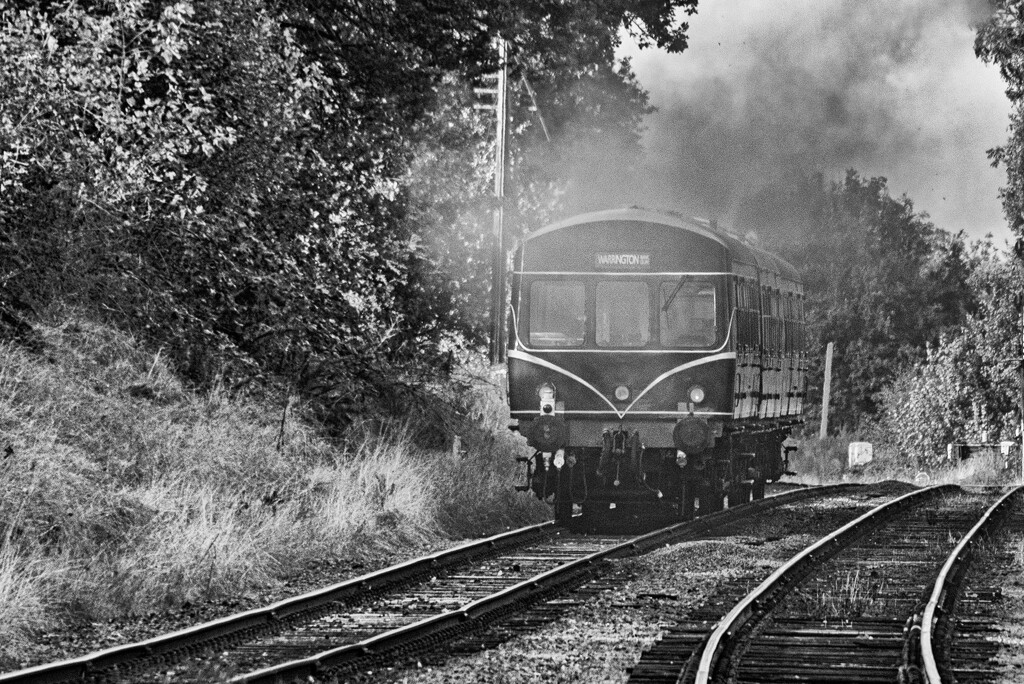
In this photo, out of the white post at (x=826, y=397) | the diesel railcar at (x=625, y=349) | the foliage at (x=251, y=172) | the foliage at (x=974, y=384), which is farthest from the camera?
the white post at (x=826, y=397)

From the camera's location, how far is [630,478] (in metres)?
17.8

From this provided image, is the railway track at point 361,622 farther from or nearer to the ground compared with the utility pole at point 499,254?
nearer to the ground

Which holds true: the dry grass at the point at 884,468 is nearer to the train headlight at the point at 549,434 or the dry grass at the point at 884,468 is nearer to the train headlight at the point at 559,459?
the train headlight at the point at 559,459

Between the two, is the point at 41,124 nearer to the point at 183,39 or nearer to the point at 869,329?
the point at 183,39

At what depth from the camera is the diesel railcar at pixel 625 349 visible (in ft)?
56.5

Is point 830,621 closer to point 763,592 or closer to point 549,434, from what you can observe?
point 763,592

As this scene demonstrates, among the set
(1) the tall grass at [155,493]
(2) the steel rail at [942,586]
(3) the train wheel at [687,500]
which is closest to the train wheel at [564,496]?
(1) the tall grass at [155,493]

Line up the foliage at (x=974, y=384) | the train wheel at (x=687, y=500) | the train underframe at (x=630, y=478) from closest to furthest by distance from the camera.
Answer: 1. the train underframe at (x=630, y=478)
2. the train wheel at (x=687, y=500)
3. the foliage at (x=974, y=384)

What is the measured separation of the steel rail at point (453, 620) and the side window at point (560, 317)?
2363mm

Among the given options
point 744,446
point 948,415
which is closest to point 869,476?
point 948,415

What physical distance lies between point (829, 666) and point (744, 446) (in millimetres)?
11047

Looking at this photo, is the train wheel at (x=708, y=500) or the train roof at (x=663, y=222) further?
the train wheel at (x=708, y=500)

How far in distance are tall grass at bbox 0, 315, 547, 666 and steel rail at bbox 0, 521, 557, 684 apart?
28.0 inches

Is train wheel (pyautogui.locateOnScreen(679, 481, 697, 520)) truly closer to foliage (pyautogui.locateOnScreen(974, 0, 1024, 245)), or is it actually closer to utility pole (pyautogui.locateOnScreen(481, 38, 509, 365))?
utility pole (pyautogui.locateOnScreen(481, 38, 509, 365))
